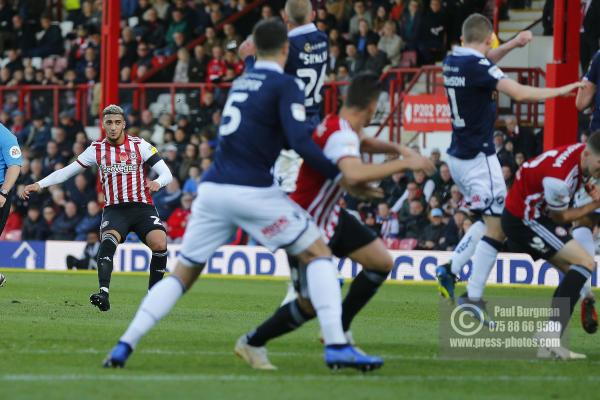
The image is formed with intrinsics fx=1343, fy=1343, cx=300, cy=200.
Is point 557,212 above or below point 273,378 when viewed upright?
above

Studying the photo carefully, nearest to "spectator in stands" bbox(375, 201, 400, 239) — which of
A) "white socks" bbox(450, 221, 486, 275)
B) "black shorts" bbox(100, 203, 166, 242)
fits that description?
"black shorts" bbox(100, 203, 166, 242)

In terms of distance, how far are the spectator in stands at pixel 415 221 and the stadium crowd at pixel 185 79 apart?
2 cm

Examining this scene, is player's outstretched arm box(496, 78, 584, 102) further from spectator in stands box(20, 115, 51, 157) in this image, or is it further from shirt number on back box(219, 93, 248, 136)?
spectator in stands box(20, 115, 51, 157)

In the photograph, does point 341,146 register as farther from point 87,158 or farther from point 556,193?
point 87,158

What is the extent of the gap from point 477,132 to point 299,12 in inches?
78.7

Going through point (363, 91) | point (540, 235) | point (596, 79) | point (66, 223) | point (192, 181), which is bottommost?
point (66, 223)

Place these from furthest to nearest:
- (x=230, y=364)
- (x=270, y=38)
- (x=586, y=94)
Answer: (x=586, y=94), (x=230, y=364), (x=270, y=38)

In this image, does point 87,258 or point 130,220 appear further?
point 87,258

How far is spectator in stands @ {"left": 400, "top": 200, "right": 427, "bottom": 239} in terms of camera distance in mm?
20906

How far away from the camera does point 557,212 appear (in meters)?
9.18

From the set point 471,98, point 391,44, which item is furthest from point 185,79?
point 471,98

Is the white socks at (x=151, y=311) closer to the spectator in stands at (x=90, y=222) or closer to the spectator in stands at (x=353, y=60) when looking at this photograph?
the spectator in stands at (x=353, y=60)

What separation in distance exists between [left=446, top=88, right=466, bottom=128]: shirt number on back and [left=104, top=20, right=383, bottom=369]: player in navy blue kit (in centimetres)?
348

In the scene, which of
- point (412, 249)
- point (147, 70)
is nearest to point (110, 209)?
point (412, 249)
